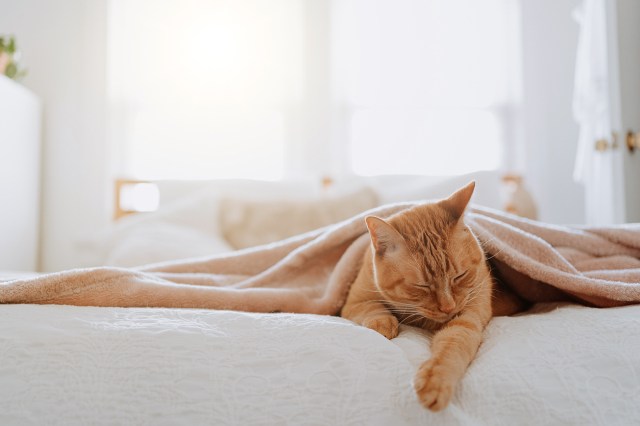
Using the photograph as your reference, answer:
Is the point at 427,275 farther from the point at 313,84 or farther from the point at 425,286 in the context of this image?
the point at 313,84

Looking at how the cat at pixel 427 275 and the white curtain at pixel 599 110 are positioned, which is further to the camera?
the white curtain at pixel 599 110

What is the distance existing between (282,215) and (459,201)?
1.32 meters

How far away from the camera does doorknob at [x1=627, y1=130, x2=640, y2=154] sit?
5.72 feet

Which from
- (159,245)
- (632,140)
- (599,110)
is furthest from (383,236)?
(599,110)

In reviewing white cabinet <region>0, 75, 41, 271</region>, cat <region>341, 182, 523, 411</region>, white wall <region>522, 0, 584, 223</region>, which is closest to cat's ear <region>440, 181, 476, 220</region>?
cat <region>341, 182, 523, 411</region>

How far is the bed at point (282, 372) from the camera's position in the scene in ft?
1.82

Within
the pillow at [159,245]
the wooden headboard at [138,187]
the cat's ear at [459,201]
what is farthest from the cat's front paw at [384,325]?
the wooden headboard at [138,187]

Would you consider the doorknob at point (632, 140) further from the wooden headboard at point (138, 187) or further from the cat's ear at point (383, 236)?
the cat's ear at point (383, 236)

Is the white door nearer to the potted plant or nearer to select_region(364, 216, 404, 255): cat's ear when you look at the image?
select_region(364, 216, 404, 255): cat's ear

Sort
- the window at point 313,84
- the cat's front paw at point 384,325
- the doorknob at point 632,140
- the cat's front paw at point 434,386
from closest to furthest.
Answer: the cat's front paw at point 434,386 < the cat's front paw at point 384,325 < the doorknob at point 632,140 < the window at point 313,84

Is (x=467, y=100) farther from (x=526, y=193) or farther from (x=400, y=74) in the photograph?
(x=526, y=193)

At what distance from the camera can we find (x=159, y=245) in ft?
6.09

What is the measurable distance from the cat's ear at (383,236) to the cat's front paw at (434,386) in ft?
0.86

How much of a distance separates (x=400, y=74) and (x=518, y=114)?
86 cm
